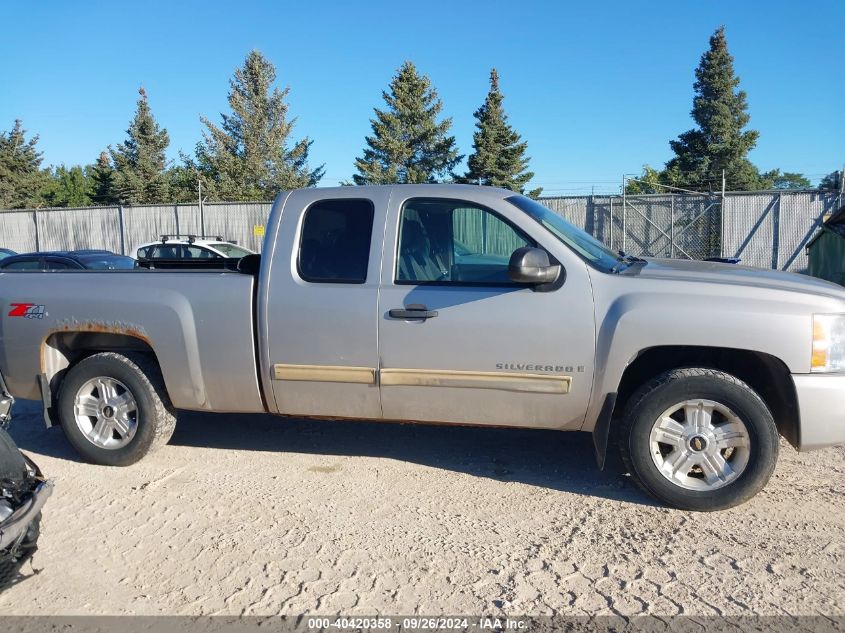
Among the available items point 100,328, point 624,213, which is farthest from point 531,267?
point 624,213

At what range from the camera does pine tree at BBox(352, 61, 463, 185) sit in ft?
133

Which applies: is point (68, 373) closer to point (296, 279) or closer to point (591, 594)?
point (296, 279)

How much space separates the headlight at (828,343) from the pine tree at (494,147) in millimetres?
35271

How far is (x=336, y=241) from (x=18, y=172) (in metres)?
50.6

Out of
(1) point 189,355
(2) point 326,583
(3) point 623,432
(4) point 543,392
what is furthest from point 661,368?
(1) point 189,355

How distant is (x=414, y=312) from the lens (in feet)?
13.7

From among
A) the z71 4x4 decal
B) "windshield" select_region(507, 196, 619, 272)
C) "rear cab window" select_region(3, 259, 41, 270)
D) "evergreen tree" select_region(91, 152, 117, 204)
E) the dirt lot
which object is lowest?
the dirt lot

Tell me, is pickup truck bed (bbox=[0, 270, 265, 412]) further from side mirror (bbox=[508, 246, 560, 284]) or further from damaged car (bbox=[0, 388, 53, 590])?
side mirror (bbox=[508, 246, 560, 284])

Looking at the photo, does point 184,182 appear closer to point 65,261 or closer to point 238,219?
point 238,219

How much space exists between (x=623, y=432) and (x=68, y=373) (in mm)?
3847

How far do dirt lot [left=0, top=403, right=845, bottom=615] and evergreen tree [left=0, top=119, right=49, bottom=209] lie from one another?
4788 cm

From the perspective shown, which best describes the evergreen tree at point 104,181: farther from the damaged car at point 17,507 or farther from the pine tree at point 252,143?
the damaged car at point 17,507

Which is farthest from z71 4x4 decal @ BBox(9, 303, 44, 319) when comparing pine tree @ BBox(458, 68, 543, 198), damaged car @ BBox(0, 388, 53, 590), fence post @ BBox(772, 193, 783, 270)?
pine tree @ BBox(458, 68, 543, 198)

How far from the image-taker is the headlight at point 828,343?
3.74 meters
